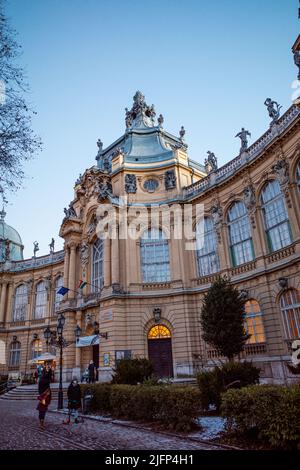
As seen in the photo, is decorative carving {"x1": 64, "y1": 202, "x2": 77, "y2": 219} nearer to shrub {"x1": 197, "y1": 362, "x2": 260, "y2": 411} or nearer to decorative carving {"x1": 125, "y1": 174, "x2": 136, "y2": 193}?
decorative carving {"x1": 125, "y1": 174, "x2": 136, "y2": 193}

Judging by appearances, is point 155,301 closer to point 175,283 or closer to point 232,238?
point 175,283

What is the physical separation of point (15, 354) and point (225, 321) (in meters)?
32.8

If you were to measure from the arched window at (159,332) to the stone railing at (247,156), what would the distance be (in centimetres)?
1154

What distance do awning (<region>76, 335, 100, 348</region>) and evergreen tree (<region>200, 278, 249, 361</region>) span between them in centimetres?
1204

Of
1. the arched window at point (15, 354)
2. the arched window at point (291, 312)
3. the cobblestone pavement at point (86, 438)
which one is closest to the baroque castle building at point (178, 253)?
the arched window at point (291, 312)

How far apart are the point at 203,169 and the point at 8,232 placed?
111 feet

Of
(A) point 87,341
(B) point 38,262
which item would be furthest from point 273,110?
(B) point 38,262

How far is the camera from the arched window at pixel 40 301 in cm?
4244

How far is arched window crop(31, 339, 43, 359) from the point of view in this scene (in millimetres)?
40438

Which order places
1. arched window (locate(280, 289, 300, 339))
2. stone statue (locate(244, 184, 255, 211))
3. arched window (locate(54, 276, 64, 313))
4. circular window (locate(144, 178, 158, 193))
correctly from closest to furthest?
arched window (locate(280, 289, 300, 339)) → stone statue (locate(244, 184, 255, 211)) → circular window (locate(144, 178, 158, 193)) → arched window (locate(54, 276, 64, 313))

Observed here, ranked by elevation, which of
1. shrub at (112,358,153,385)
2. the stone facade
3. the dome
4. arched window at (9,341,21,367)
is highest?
the dome

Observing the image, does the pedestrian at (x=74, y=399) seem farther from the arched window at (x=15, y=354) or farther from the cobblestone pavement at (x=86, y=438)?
the arched window at (x=15, y=354)

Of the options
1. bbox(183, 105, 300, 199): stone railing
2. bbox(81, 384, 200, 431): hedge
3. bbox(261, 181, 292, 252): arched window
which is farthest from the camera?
bbox(261, 181, 292, 252): arched window

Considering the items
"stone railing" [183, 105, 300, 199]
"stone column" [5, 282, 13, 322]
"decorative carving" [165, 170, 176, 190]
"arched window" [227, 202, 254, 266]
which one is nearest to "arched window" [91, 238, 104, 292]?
"decorative carving" [165, 170, 176, 190]
